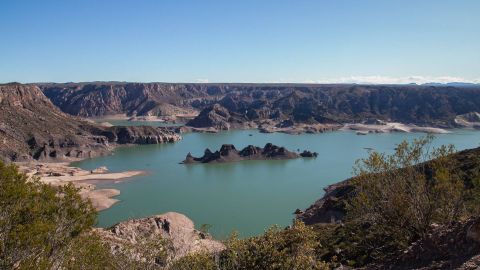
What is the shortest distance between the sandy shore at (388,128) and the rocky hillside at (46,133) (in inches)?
2412

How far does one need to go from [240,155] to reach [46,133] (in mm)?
41555

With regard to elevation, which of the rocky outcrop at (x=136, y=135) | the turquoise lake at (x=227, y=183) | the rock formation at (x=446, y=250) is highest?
the rock formation at (x=446, y=250)

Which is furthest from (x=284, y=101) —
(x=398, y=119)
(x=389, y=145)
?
(x=389, y=145)

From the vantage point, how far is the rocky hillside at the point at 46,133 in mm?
89875

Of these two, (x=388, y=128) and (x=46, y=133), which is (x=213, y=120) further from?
(x=46, y=133)

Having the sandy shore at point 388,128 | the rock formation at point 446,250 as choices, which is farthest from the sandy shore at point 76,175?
the sandy shore at point 388,128

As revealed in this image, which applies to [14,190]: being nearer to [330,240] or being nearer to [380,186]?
[380,186]

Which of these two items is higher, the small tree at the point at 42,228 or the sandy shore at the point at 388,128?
the small tree at the point at 42,228

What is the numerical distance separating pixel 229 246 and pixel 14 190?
20.6 feet

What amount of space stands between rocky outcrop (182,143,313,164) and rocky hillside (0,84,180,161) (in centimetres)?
2469

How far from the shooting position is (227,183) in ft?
225

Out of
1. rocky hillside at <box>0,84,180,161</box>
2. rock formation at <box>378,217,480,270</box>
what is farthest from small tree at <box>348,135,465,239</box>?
rocky hillside at <box>0,84,180,161</box>

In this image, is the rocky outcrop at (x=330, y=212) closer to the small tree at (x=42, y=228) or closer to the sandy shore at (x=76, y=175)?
the sandy shore at (x=76, y=175)

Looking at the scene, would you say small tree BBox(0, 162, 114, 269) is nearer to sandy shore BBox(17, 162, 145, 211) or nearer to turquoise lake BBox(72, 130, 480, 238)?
turquoise lake BBox(72, 130, 480, 238)
